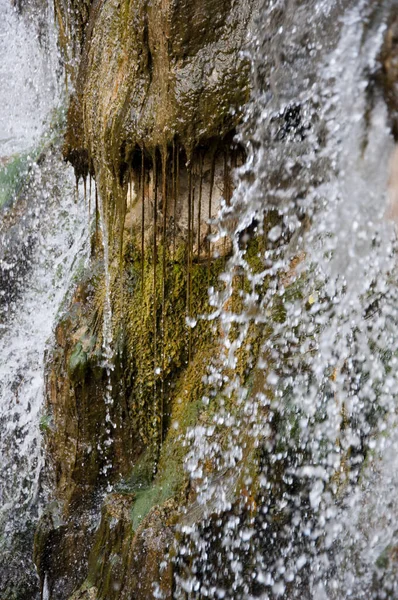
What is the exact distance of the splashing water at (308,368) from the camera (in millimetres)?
2971

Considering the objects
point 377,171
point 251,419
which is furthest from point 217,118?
point 251,419

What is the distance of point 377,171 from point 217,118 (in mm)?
929

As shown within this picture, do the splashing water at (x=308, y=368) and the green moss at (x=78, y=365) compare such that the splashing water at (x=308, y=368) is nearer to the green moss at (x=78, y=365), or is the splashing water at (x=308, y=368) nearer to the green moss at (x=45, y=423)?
the green moss at (x=78, y=365)

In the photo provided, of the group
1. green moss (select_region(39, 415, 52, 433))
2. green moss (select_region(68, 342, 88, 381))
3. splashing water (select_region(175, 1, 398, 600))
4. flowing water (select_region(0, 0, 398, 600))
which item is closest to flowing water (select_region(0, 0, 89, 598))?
green moss (select_region(39, 415, 52, 433))

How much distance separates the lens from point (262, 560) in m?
3.07

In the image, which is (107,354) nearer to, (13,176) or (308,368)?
(308,368)

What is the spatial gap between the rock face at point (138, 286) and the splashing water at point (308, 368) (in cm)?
20

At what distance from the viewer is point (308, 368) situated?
324 cm

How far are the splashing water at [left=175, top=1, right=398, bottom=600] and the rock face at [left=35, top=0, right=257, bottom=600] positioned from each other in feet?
0.65

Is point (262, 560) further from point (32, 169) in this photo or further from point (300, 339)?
point (32, 169)

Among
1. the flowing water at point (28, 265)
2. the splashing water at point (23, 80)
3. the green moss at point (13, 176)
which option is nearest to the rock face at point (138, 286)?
the flowing water at point (28, 265)

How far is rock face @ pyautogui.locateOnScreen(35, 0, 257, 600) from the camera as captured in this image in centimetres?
326

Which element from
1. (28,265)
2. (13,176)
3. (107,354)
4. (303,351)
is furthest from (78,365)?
(13,176)

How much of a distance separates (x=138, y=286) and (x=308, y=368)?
134 cm
